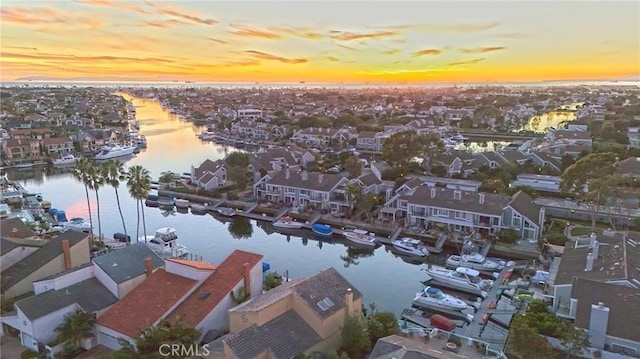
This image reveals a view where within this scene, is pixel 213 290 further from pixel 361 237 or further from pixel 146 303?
pixel 361 237

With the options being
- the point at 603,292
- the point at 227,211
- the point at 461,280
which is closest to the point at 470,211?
the point at 461,280

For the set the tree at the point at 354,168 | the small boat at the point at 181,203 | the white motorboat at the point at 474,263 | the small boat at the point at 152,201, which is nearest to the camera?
the white motorboat at the point at 474,263

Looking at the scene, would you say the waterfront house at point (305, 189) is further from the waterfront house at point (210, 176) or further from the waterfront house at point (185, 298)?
the waterfront house at point (185, 298)

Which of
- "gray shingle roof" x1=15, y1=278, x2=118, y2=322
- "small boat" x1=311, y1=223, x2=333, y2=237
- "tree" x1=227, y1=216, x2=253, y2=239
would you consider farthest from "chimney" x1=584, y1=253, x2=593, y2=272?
"tree" x1=227, y1=216, x2=253, y2=239

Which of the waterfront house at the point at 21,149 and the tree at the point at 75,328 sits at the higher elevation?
the waterfront house at the point at 21,149

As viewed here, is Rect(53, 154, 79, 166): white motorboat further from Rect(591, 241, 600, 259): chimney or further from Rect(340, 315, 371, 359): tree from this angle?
Rect(591, 241, 600, 259): chimney

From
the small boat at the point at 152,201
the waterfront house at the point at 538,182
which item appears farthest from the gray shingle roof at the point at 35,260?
the waterfront house at the point at 538,182
